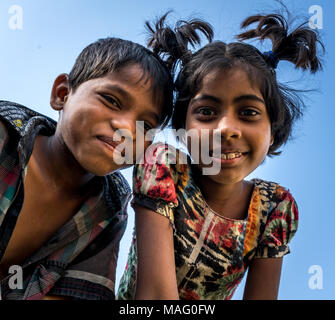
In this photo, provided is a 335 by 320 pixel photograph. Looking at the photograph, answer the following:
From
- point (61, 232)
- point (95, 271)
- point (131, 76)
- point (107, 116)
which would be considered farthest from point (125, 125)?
point (95, 271)

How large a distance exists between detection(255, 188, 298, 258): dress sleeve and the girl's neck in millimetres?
96

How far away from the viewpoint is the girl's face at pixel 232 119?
4.19ft

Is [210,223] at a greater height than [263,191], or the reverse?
[263,191]

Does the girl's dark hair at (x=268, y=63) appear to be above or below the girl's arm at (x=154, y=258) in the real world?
above

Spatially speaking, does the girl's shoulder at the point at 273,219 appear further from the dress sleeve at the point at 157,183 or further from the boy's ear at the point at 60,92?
the boy's ear at the point at 60,92

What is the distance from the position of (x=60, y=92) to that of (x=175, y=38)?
0.47 meters

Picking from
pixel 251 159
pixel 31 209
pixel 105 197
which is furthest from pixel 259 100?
pixel 31 209

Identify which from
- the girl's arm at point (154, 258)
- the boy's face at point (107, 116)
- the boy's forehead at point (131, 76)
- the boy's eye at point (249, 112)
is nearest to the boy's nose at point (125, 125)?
the boy's face at point (107, 116)

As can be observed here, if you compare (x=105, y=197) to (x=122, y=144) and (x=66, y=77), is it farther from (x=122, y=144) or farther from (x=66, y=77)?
(x=66, y=77)

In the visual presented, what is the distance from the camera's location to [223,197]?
143 centimetres

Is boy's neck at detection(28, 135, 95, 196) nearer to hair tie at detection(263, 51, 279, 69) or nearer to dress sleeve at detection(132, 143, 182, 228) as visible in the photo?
dress sleeve at detection(132, 143, 182, 228)

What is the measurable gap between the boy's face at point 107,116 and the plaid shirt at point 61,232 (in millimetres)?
149
